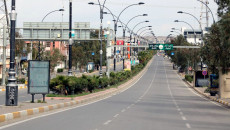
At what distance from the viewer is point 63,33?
200 feet

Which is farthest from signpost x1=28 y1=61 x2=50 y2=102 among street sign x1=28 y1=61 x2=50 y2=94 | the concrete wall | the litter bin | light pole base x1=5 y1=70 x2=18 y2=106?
the litter bin

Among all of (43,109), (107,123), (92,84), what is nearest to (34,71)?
(43,109)

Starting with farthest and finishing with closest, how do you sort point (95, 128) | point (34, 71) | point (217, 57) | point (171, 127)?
point (217, 57), point (34, 71), point (171, 127), point (95, 128)

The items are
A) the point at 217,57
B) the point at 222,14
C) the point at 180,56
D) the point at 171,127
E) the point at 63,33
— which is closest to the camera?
the point at 171,127

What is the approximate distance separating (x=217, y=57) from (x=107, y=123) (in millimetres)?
17907

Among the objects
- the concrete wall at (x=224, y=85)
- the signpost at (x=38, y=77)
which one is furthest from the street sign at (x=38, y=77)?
the concrete wall at (x=224, y=85)

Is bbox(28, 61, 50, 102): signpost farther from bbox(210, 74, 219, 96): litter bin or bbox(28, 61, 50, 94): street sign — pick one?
bbox(210, 74, 219, 96): litter bin

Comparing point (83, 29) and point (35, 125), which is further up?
point (83, 29)

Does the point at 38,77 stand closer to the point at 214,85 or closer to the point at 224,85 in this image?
the point at 224,85

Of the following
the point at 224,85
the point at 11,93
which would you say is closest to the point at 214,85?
the point at 224,85

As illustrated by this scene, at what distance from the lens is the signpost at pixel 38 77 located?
22.5 m

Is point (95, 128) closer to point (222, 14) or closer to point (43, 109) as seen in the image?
point (43, 109)

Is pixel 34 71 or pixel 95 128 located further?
pixel 34 71

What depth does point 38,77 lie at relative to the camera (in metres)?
22.6
